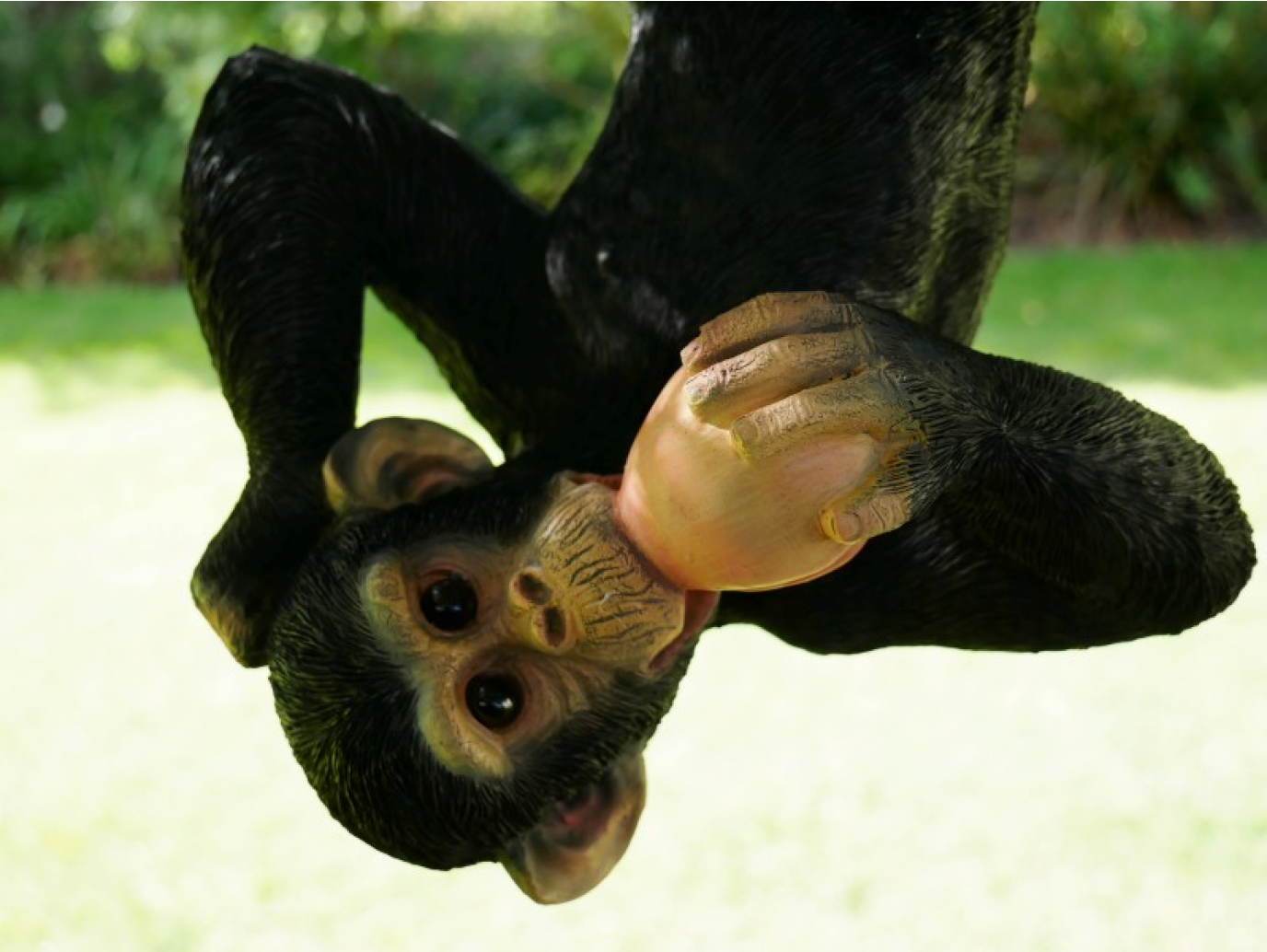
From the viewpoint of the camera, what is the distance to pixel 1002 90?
3.89 feet

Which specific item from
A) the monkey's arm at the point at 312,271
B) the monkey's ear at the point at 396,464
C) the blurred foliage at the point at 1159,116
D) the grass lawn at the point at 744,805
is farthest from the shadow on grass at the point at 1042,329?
the monkey's ear at the point at 396,464

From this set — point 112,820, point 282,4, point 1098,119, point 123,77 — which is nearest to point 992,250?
point 112,820

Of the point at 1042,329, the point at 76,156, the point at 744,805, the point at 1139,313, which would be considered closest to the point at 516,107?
the point at 76,156

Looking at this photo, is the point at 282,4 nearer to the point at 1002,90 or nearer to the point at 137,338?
the point at 137,338

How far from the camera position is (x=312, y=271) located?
3.53 feet

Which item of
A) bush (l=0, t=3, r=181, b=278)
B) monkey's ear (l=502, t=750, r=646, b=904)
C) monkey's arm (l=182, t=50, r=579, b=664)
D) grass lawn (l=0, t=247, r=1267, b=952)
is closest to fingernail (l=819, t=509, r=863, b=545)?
monkey's ear (l=502, t=750, r=646, b=904)

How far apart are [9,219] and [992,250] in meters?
6.33

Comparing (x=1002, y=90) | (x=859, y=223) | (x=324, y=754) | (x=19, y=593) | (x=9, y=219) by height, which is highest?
(x=9, y=219)

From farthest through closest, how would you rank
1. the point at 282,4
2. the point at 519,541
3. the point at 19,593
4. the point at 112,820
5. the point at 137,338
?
the point at 137,338, the point at 282,4, the point at 19,593, the point at 112,820, the point at 519,541

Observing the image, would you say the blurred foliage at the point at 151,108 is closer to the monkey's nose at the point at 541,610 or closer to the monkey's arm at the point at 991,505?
the monkey's arm at the point at 991,505

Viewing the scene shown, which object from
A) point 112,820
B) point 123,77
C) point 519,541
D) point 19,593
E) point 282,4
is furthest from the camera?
point 123,77

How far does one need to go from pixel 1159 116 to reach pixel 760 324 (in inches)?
237

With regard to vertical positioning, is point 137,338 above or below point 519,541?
above

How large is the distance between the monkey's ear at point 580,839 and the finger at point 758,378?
0.88 feet
